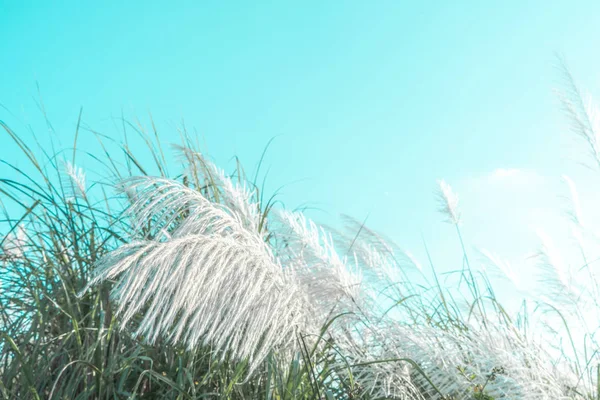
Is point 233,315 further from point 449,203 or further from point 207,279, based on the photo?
point 449,203

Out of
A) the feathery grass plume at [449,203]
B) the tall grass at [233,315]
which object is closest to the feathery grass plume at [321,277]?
the tall grass at [233,315]

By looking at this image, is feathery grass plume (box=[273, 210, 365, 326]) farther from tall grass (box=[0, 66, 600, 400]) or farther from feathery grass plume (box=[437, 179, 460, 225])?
feathery grass plume (box=[437, 179, 460, 225])

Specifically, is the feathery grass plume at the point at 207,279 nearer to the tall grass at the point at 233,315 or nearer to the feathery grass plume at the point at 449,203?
the tall grass at the point at 233,315

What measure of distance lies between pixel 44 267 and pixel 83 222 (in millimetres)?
260

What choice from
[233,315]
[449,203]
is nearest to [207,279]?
[233,315]

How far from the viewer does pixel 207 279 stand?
1.57 meters

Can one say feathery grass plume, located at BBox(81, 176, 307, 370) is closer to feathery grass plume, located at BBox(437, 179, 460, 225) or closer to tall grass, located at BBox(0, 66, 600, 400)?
tall grass, located at BBox(0, 66, 600, 400)

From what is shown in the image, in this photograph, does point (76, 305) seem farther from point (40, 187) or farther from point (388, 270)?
point (388, 270)

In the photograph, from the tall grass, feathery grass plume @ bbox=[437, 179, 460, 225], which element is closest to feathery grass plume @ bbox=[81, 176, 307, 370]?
the tall grass

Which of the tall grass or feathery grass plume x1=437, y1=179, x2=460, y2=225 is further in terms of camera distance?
feathery grass plume x1=437, y1=179, x2=460, y2=225

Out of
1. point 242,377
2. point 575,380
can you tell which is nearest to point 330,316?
point 242,377

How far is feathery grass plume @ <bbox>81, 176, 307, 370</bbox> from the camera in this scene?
4.63 feet

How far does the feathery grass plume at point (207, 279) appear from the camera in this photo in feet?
4.63

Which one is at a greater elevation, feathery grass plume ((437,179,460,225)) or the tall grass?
feathery grass plume ((437,179,460,225))
